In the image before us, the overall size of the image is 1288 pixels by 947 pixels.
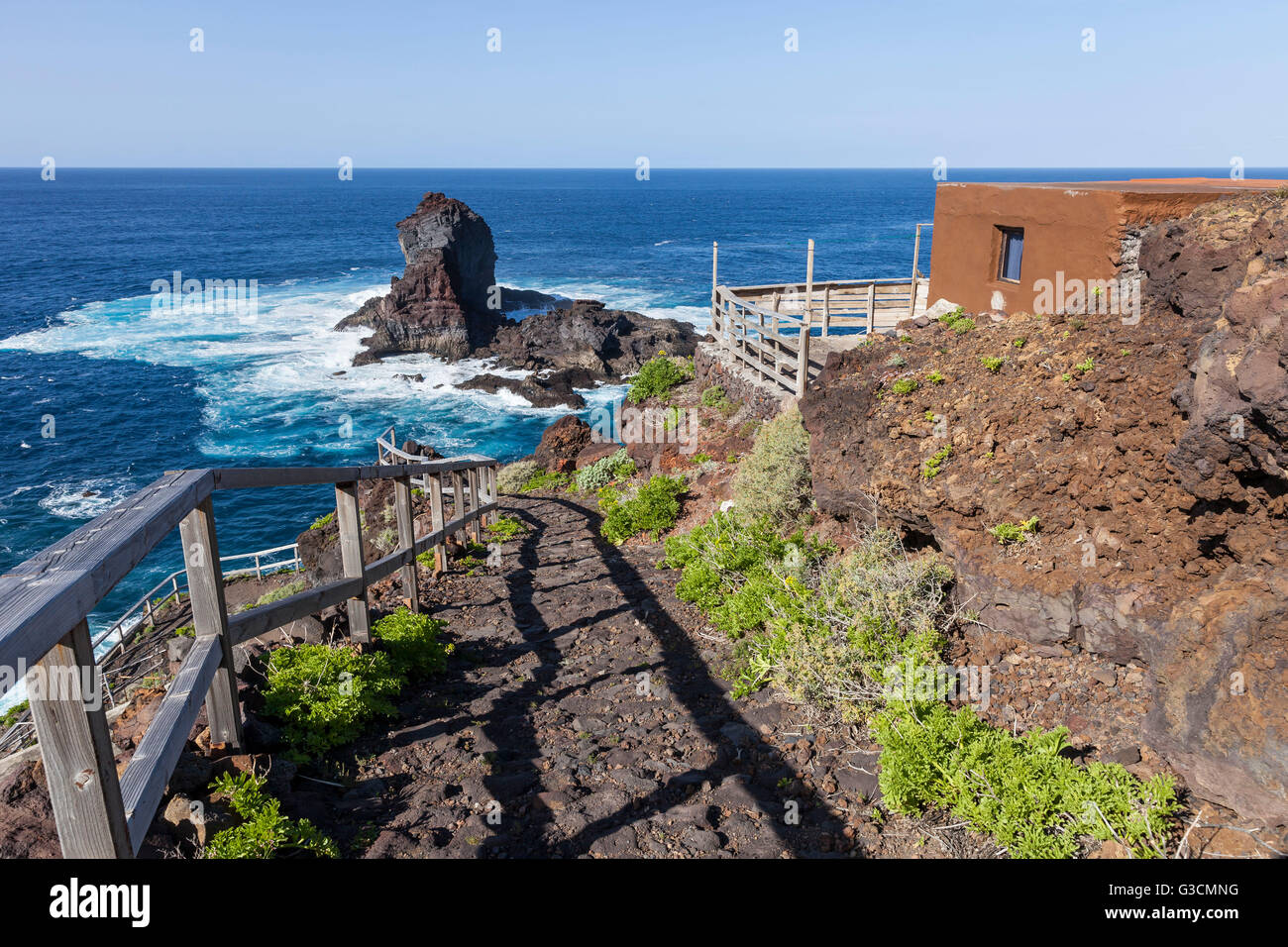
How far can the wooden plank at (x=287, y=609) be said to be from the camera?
4.20 m

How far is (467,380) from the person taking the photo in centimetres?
4397

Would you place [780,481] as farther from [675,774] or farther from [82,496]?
[82,496]

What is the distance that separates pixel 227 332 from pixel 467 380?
24310 mm

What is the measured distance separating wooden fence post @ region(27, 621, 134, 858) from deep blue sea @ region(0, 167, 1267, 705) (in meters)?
24.1

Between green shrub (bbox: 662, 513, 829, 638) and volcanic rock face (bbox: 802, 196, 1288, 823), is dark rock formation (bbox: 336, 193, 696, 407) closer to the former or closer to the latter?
green shrub (bbox: 662, 513, 829, 638)

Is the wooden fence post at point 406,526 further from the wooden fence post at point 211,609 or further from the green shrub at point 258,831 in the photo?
the green shrub at point 258,831

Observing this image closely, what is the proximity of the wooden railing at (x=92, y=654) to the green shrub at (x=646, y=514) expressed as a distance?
27.5 feet

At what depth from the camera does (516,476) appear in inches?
841

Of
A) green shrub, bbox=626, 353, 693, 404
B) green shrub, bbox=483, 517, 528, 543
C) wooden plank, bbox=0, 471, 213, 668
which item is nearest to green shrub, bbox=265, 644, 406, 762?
wooden plank, bbox=0, 471, 213, 668

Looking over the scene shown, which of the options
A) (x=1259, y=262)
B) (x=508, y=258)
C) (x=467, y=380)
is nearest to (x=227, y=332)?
(x=467, y=380)

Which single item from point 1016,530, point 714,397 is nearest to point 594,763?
point 1016,530
